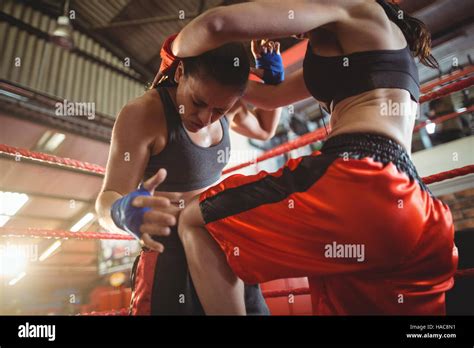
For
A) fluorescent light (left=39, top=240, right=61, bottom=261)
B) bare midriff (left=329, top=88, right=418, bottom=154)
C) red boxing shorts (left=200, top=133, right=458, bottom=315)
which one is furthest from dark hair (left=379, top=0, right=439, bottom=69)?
fluorescent light (left=39, top=240, right=61, bottom=261)

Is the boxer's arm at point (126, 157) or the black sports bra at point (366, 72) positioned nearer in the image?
the black sports bra at point (366, 72)

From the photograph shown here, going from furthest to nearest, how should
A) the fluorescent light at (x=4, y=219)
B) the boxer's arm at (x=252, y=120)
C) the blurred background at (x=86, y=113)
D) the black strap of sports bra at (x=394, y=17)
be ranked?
the fluorescent light at (x=4, y=219) → the blurred background at (x=86, y=113) → the boxer's arm at (x=252, y=120) → the black strap of sports bra at (x=394, y=17)

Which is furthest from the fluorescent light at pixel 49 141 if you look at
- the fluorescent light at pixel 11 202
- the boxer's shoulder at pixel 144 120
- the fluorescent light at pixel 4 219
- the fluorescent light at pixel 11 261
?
the boxer's shoulder at pixel 144 120

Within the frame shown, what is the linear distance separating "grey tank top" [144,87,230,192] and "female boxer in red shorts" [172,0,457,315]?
36 cm

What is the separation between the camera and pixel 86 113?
5008mm

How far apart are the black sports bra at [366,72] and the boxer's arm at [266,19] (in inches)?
4.7

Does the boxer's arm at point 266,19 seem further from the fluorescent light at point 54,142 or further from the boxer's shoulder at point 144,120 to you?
the fluorescent light at point 54,142

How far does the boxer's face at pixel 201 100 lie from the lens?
3.74 feet

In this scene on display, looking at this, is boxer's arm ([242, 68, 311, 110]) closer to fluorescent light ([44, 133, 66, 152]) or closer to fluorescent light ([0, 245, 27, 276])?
fluorescent light ([44, 133, 66, 152])

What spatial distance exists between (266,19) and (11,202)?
6225 mm

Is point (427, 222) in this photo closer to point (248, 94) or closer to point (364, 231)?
point (364, 231)

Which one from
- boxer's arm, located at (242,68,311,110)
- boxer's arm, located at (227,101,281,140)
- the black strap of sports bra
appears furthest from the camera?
boxer's arm, located at (227,101,281,140)

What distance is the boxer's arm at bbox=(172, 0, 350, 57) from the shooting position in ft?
2.56
